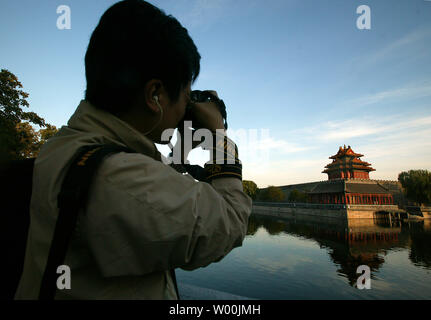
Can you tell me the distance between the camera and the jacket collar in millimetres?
913

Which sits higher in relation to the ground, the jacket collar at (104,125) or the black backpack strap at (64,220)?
the jacket collar at (104,125)

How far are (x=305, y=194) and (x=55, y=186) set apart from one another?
151 feet

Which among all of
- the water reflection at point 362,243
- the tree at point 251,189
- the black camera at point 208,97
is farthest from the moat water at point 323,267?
the tree at point 251,189

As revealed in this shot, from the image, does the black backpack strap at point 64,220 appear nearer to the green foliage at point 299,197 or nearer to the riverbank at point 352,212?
the riverbank at point 352,212

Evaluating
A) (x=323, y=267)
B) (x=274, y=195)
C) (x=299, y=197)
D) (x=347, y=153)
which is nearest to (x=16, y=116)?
(x=323, y=267)

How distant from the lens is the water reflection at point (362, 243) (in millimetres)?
14945

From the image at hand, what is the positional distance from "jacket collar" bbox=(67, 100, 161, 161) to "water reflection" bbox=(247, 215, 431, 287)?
1440 cm

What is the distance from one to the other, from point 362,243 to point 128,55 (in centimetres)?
2397

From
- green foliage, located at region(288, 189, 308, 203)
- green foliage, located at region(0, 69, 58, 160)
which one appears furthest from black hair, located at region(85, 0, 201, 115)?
green foliage, located at region(288, 189, 308, 203)

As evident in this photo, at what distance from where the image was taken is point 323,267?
14203 mm

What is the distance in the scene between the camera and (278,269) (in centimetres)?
1379

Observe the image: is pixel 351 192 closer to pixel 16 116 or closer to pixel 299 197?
pixel 299 197
